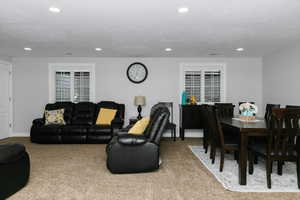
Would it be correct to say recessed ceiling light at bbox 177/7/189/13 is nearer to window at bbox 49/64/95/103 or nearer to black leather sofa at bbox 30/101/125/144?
black leather sofa at bbox 30/101/125/144

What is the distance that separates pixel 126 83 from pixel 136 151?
324cm

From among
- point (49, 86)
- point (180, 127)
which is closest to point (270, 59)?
point (180, 127)

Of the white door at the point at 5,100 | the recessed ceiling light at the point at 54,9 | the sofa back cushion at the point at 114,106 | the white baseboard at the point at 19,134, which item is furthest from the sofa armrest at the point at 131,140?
the white door at the point at 5,100

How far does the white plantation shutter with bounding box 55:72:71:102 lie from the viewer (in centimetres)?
575

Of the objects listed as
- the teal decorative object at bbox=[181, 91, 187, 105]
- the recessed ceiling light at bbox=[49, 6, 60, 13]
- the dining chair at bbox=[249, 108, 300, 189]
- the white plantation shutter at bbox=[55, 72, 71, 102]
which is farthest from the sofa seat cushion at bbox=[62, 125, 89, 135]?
the dining chair at bbox=[249, 108, 300, 189]

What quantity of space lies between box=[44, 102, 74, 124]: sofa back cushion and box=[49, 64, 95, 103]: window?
18.2 inches

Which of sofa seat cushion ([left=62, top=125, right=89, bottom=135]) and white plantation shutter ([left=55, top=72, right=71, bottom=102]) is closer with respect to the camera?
sofa seat cushion ([left=62, top=125, right=89, bottom=135])

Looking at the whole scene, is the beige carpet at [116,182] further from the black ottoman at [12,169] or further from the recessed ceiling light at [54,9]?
the recessed ceiling light at [54,9]

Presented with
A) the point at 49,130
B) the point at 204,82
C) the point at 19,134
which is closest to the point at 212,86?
the point at 204,82

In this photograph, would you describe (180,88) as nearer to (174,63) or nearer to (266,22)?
(174,63)

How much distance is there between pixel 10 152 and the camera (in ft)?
7.29

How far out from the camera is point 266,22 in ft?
9.91

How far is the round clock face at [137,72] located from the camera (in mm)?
5723

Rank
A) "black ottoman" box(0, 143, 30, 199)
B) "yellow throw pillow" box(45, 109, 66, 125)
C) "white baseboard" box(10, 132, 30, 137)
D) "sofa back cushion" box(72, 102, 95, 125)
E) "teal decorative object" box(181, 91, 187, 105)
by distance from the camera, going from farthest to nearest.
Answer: "white baseboard" box(10, 132, 30, 137), "teal decorative object" box(181, 91, 187, 105), "sofa back cushion" box(72, 102, 95, 125), "yellow throw pillow" box(45, 109, 66, 125), "black ottoman" box(0, 143, 30, 199)
